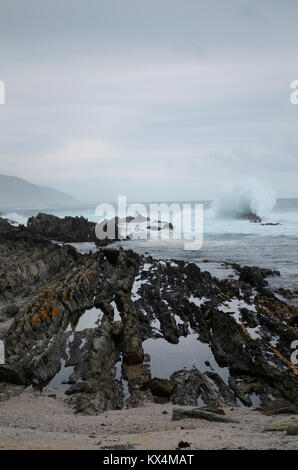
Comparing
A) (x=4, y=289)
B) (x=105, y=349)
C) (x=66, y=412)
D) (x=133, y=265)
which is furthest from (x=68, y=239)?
(x=66, y=412)

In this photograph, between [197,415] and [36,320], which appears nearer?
[197,415]

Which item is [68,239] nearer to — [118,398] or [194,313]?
[194,313]

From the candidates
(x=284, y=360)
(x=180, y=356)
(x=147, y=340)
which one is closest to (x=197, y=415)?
(x=180, y=356)

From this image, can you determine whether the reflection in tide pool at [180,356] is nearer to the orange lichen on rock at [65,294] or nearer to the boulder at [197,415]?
the boulder at [197,415]

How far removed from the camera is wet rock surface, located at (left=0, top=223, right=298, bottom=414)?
28.1 feet

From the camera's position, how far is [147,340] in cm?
1177

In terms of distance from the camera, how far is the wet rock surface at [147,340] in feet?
28.1

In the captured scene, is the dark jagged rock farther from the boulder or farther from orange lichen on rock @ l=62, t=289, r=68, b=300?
the boulder

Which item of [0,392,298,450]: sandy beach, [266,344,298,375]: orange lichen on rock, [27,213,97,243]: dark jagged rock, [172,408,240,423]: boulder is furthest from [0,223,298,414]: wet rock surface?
[27,213,97,243]: dark jagged rock

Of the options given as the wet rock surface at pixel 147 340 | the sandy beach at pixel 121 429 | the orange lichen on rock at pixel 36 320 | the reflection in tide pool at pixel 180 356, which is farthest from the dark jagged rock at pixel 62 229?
the sandy beach at pixel 121 429

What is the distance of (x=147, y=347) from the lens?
11.2m

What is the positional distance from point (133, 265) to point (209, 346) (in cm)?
1133

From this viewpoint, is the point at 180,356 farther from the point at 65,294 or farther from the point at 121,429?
the point at 65,294

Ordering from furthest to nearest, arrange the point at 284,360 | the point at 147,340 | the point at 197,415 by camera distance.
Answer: the point at 147,340, the point at 284,360, the point at 197,415
